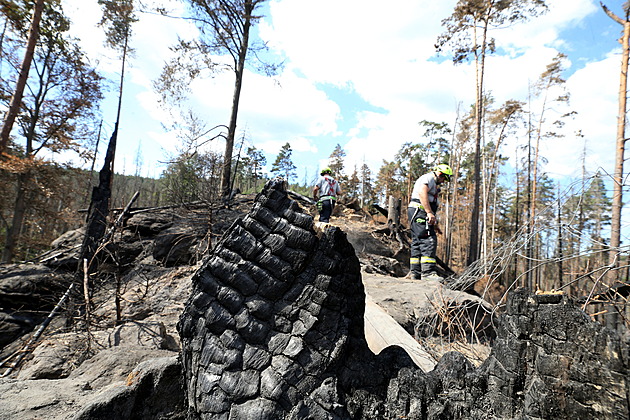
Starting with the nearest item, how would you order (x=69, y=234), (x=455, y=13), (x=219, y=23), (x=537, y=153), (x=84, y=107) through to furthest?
1. (x=69, y=234)
2. (x=219, y=23)
3. (x=455, y=13)
4. (x=84, y=107)
5. (x=537, y=153)

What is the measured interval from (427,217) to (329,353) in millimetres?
4891

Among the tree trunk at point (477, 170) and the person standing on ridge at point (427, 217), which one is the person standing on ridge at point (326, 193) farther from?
the tree trunk at point (477, 170)

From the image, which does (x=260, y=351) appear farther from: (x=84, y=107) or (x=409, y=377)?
(x=84, y=107)

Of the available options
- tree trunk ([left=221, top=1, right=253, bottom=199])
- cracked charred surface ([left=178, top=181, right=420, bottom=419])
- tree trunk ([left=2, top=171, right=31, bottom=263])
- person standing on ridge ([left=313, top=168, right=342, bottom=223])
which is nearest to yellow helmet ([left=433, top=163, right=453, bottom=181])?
person standing on ridge ([left=313, top=168, right=342, bottom=223])

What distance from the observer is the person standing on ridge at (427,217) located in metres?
5.59

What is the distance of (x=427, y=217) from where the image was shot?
5512 mm

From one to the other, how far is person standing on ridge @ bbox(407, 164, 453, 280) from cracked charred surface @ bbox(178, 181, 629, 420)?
4.74 metres

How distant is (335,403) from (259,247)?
23.6 inches

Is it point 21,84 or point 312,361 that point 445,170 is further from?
point 21,84

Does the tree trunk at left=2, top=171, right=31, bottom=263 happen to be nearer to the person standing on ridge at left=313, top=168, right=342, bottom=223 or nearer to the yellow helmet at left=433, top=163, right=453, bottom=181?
Result: the person standing on ridge at left=313, top=168, right=342, bottom=223

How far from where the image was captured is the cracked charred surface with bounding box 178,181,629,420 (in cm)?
77

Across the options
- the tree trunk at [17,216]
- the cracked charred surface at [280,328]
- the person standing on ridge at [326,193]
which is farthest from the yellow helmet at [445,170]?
the tree trunk at [17,216]

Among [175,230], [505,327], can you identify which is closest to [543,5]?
[175,230]

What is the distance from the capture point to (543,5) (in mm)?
14516
